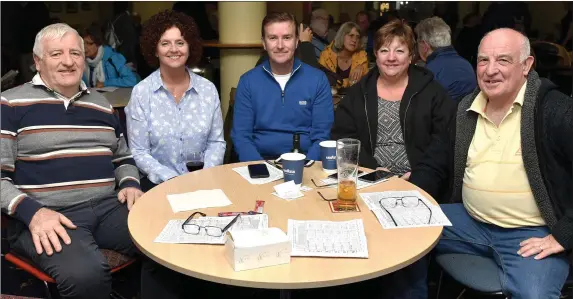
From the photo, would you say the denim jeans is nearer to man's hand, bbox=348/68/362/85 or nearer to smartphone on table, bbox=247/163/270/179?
smartphone on table, bbox=247/163/270/179

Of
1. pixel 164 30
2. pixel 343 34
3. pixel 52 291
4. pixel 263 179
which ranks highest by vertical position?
pixel 164 30

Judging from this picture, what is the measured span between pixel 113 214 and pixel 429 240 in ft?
4.41

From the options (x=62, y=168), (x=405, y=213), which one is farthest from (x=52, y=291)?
(x=405, y=213)

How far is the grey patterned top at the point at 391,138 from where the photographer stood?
2.78m

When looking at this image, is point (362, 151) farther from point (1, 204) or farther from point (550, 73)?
point (550, 73)

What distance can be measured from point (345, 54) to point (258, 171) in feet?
10.7

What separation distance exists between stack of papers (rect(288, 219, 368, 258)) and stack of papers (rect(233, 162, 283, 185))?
0.47 meters

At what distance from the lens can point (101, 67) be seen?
4953 mm

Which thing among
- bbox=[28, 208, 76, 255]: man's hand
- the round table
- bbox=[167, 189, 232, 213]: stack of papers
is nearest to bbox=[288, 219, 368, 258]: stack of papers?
the round table

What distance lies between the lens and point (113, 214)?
2301mm

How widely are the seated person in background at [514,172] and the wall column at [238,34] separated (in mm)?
3080

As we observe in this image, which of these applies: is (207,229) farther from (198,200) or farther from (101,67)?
(101,67)

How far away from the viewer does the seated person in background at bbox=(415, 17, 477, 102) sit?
11.9ft

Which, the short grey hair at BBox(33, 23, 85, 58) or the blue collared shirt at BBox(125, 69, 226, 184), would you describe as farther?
the blue collared shirt at BBox(125, 69, 226, 184)
